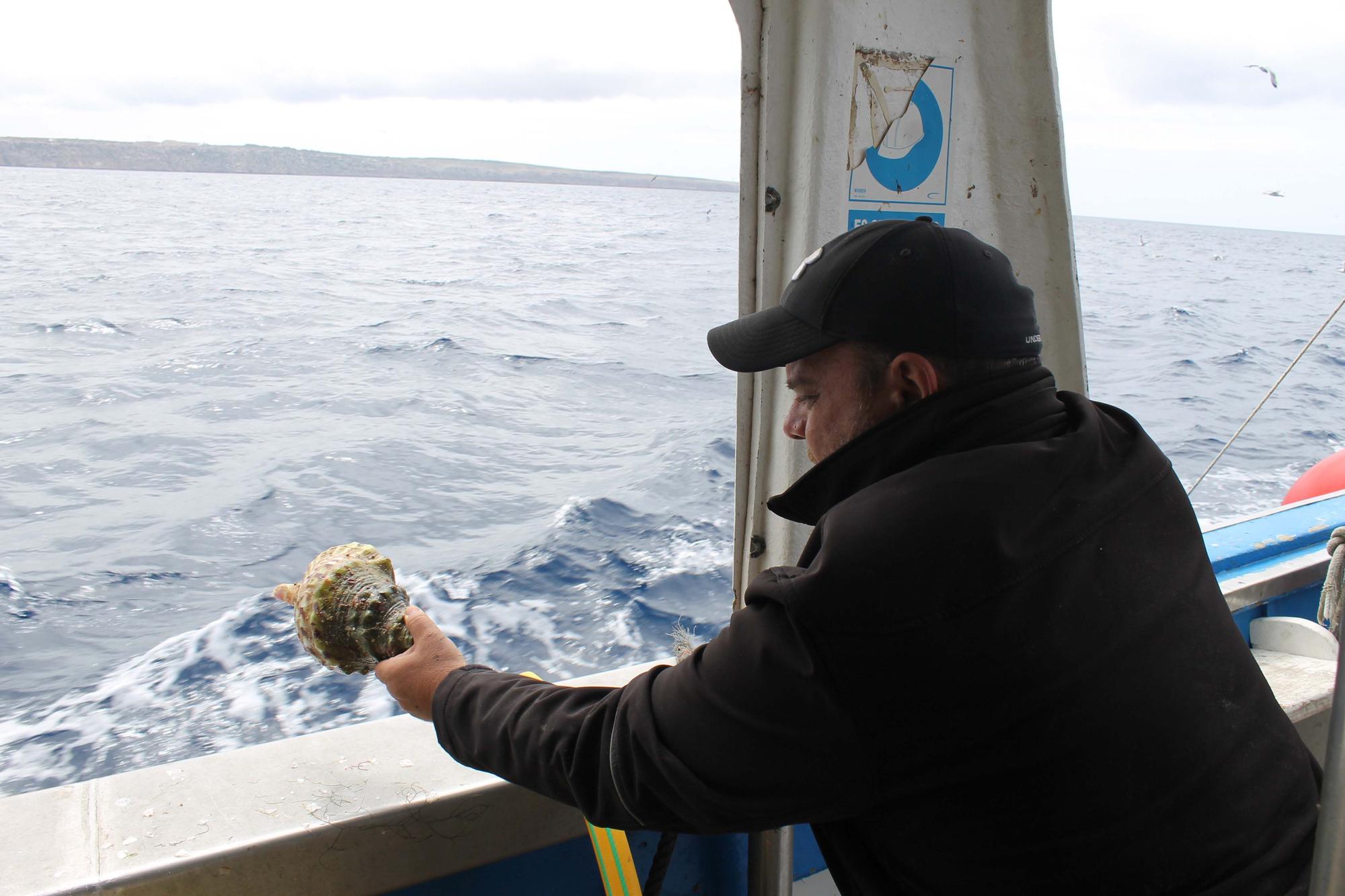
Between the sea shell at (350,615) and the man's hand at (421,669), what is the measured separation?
9cm

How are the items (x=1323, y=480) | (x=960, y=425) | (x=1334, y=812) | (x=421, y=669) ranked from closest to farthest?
(x=1334, y=812) < (x=960, y=425) < (x=421, y=669) < (x=1323, y=480)

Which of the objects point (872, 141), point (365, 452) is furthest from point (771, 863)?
point (365, 452)

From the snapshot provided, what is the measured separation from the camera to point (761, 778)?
1.08 metres

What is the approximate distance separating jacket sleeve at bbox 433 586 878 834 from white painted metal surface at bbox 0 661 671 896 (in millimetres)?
505

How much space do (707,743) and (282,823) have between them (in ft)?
2.91

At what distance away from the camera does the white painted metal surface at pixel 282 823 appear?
151 cm

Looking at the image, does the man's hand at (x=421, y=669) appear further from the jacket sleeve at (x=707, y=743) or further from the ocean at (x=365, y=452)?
the ocean at (x=365, y=452)

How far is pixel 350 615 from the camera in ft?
5.52

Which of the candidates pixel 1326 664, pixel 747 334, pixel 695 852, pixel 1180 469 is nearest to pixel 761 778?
pixel 747 334

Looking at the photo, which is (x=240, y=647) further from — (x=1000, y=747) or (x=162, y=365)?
(x=162, y=365)

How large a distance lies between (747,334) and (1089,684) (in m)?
0.62

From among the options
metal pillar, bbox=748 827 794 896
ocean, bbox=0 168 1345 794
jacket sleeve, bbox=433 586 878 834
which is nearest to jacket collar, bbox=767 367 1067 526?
jacket sleeve, bbox=433 586 878 834

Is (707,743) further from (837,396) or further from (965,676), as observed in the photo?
(837,396)

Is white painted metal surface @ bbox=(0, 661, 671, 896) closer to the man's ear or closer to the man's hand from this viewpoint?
the man's hand
